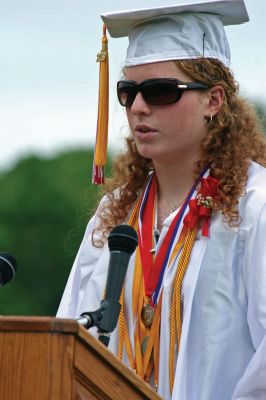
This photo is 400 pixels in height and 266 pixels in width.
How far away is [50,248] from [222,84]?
65386 mm

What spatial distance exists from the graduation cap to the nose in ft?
0.66

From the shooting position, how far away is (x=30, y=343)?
13.7ft

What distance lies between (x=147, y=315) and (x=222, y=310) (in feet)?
1.12

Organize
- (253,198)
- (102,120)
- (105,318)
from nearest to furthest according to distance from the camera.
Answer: (105,318)
(253,198)
(102,120)

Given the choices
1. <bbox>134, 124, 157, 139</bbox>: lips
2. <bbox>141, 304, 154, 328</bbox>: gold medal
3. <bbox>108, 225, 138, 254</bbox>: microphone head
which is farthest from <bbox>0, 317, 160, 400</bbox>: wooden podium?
<bbox>134, 124, 157, 139</bbox>: lips

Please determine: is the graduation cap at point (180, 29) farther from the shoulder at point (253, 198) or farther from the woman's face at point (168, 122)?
the shoulder at point (253, 198)

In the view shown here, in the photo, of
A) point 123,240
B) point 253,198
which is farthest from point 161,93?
point 123,240

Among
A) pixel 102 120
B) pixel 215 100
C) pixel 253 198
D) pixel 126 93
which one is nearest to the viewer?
pixel 253 198

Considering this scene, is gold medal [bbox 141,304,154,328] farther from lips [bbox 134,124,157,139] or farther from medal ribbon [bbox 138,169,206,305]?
lips [bbox 134,124,157,139]

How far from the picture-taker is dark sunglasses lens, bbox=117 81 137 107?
5906 mm

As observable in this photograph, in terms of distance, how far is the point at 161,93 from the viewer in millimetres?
5820

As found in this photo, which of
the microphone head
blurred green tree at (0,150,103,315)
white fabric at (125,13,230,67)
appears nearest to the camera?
the microphone head

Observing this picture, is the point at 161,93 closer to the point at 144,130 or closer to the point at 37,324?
the point at 144,130

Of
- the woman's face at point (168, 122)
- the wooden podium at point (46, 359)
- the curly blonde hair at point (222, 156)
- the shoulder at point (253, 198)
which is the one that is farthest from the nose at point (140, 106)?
the wooden podium at point (46, 359)
